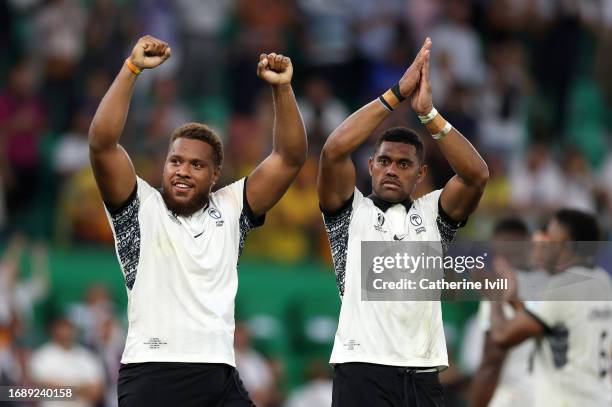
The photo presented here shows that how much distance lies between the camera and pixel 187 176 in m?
8.34

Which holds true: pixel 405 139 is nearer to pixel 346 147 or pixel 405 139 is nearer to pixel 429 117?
pixel 429 117

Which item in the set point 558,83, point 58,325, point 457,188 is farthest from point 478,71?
point 457,188

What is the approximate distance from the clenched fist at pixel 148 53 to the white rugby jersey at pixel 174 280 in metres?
0.77

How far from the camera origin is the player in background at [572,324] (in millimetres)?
10078

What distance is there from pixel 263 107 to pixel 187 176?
8744 mm

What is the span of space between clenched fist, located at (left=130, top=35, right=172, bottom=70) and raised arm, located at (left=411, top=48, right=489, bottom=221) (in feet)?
5.33

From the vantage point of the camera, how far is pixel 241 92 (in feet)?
57.9

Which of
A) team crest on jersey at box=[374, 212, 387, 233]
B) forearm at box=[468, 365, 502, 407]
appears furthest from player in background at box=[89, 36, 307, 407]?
forearm at box=[468, 365, 502, 407]

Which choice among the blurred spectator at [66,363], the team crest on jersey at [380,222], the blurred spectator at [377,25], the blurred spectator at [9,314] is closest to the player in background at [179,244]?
the team crest on jersey at [380,222]

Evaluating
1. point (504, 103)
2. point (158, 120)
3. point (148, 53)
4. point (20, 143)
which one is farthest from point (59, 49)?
point (148, 53)

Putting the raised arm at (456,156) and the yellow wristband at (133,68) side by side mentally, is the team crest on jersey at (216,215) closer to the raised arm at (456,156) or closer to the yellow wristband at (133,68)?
the yellow wristband at (133,68)

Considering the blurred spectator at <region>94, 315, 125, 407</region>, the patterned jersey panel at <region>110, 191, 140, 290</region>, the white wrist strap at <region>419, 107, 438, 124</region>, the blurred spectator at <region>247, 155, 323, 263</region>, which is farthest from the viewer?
the blurred spectator at <region>247, 155, 323, 263</region>

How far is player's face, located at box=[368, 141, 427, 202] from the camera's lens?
28.5 feet

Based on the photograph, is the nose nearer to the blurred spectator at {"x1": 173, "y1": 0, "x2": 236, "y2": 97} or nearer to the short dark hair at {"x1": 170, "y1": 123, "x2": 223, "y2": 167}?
the short dark hair at {"x1": 170, "y1": 123, "x2": 223, "y2": 167}
